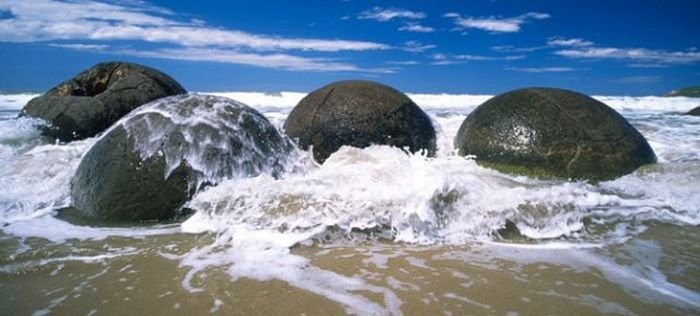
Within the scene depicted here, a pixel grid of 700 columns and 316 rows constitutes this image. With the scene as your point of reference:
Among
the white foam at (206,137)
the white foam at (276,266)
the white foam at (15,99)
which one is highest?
the white foam at (206,137)

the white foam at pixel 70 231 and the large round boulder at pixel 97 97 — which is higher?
the large round boulder at pixel 97 97

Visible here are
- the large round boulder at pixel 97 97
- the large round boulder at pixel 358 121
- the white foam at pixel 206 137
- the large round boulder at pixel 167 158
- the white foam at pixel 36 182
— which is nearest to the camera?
the large round boulder at pixel 167 158

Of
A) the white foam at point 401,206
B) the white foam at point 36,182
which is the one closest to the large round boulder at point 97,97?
the white foam at point 36,182

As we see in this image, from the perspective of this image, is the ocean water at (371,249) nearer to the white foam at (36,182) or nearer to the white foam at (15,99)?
the white foam at (36,182)

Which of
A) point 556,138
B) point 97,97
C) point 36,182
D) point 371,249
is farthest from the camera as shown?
point 97,97

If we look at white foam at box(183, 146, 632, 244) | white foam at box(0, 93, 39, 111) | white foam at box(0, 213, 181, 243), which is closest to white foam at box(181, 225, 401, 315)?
white foam at box(183, 146, 632, 244)

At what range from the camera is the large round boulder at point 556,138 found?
524cm

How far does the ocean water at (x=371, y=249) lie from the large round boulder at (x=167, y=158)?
0.17 meters

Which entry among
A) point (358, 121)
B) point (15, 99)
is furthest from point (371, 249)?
point (15, 99)

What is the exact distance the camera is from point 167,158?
12.9 feet

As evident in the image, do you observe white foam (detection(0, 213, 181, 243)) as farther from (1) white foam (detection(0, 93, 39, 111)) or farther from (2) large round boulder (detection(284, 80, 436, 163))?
(1) white foam (detection(0, 93, 39, 111))

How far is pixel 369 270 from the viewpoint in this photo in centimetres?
276

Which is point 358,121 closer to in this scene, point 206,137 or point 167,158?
point 206,137

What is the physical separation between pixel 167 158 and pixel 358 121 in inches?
95.9
